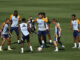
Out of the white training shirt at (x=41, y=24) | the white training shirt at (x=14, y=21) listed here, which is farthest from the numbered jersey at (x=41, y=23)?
the white training shirt at (x=14, y=21)

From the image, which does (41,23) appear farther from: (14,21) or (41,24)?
(14,21)

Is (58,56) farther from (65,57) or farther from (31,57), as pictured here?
(31,57)

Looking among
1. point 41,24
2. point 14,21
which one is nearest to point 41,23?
point 41,24

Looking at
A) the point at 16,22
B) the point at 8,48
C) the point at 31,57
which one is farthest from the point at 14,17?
the point at 31,57

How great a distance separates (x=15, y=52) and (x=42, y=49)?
65.0 inches

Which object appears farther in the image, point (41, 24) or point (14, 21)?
point (14, 21)

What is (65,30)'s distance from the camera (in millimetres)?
24047

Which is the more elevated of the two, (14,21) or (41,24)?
(14,21)

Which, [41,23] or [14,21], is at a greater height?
[14,21]

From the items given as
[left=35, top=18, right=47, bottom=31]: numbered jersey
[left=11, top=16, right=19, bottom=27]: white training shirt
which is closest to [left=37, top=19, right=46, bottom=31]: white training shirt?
[left=35, top=18, right=47, bottom=31]: numbered jersey

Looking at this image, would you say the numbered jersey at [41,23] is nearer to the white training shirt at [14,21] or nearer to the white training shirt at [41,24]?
the white training shirt at [41,24]

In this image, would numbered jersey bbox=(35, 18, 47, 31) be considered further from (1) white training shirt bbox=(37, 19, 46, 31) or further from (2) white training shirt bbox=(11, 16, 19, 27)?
(2) white training shirt bbox=(11, 16, 19, 27)

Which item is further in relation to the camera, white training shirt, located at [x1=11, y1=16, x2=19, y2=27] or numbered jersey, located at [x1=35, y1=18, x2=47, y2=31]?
white training shirt, located at [x1=11, y1=16, x2=19, y2=27]

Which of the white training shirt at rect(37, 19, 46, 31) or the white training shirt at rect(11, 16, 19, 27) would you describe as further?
the white training shirt at rect(11, 16, 19, 27)
